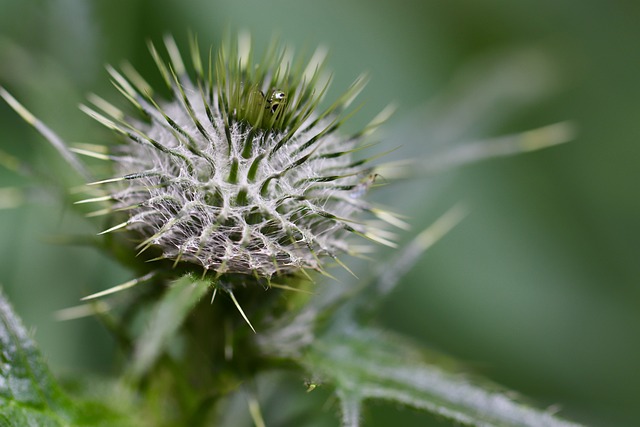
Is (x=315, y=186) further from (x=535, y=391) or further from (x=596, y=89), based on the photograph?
(x=596, y=89)

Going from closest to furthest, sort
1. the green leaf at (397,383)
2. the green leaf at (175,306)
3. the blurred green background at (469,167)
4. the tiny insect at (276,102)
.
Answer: the green leaf at (175,306) → the tiny insect at (276,102) → the green leaf at (397,383) → the blurred green background at (469,167)

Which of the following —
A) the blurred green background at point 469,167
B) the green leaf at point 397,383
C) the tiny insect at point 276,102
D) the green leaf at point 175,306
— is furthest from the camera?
the blurred green background at point 469,167

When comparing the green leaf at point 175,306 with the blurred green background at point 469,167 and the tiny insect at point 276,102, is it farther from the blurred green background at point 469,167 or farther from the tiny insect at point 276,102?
the blurred green background at point 469,167

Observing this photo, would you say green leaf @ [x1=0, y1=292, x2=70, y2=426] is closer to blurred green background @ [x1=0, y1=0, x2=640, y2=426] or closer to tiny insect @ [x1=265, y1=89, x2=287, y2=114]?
blurred green background @ [x1=0, y1=0, x2=640, y2=426]

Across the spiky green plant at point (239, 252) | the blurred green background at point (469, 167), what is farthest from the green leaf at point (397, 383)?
the blurred green background at point (469, 167)

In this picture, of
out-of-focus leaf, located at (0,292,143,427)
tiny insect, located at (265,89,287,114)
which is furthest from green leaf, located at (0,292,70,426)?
tiny insect, located at (265,89,287,114)

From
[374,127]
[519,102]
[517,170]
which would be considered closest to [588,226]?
[517,170]

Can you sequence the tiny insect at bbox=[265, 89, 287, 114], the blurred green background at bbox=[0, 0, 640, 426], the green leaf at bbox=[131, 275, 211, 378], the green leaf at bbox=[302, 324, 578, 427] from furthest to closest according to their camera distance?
1. the blurred green background at bbox=[0, 0, 640, 426]
2. the green leaf at bbox=[302, 324, 578, 427]
3. the tiny insect at bbox=[265, 89, 287, 114]
4. the green leaf at bbox=[131, 275, 211, 378]

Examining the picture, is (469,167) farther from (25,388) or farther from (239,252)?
(25,388)
